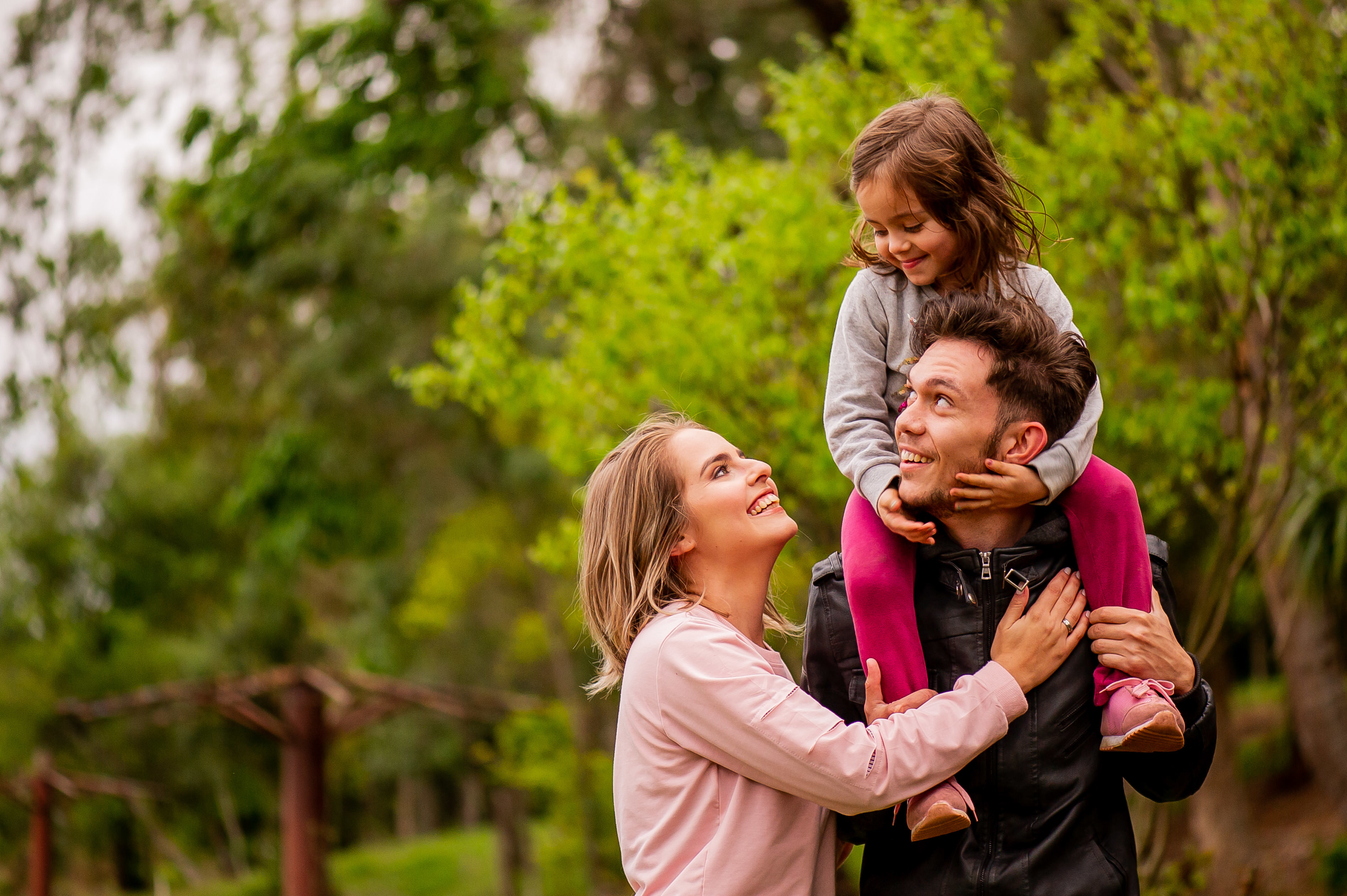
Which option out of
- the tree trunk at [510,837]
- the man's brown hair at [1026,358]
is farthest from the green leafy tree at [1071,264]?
the tree trunk at [510,837]

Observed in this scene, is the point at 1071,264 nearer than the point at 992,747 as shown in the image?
No

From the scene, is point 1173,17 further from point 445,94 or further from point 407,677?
point 407,677

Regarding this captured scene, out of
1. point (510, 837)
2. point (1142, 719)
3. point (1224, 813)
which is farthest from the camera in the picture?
point (510, 837)

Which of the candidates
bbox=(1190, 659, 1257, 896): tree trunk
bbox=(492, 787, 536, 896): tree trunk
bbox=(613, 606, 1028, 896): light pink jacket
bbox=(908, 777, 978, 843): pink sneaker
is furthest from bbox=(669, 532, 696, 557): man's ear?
bbox=(492, 787, 536, 896): tree trunk

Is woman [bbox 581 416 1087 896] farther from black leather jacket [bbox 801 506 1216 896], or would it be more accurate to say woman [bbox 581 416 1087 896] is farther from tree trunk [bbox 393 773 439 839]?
tree trunk [bbox 393 773 439 839]

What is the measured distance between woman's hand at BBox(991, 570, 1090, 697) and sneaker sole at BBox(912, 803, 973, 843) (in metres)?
0.25

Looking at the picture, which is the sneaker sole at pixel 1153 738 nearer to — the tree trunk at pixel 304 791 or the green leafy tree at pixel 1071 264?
the green leafy tree at pixel 1071 264

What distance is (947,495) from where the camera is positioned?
2.16 m

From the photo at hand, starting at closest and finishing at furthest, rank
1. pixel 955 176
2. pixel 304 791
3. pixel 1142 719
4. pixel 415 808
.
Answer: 1. pixel 1142 719
2. pixel 955 176
3. pixel 304 791
4. pixel 415 808

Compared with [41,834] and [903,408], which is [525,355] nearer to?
[903,408]

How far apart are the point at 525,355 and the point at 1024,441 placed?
5.03 metres

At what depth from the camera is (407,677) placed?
2383 cm

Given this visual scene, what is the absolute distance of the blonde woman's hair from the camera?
2453 mm

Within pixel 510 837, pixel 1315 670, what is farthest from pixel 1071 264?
pixel 510 837
